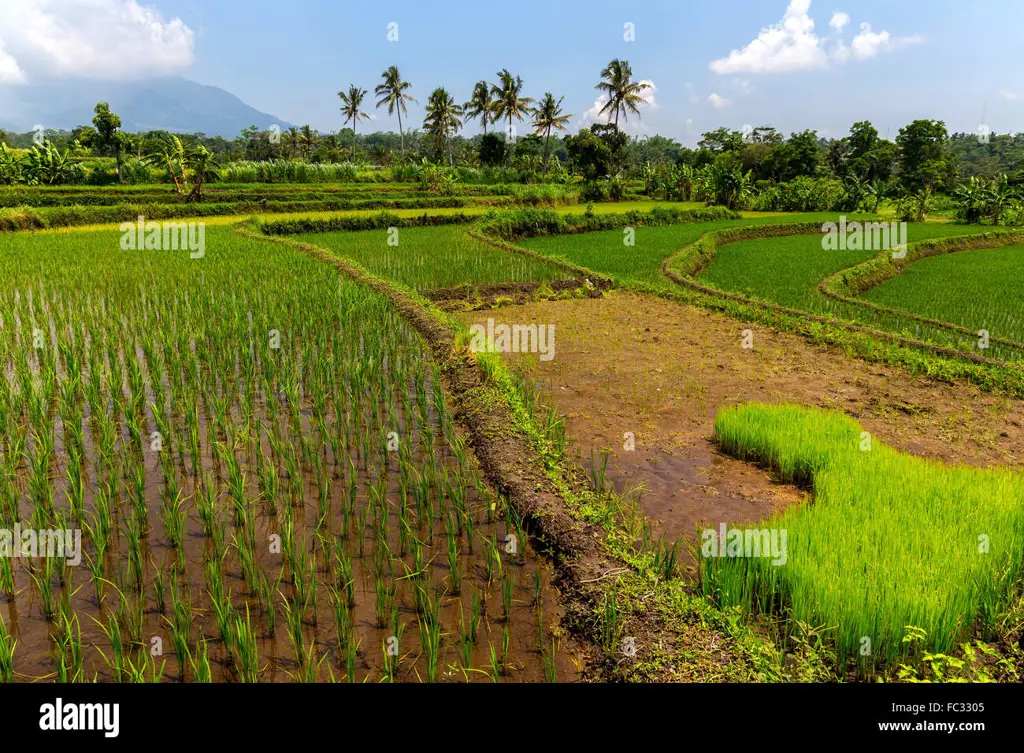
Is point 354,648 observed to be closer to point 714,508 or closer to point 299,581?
point 299,581

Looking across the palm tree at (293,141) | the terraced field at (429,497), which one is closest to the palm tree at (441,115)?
the palm tree at (293,141)

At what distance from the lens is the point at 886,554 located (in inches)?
108

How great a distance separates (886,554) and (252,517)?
3.03 m

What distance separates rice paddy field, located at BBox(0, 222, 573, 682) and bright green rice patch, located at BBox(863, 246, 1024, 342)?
7.26 meters

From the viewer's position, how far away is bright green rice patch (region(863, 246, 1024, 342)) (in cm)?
821

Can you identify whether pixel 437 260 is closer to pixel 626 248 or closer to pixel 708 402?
pixel 626 248

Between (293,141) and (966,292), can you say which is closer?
(966,292)

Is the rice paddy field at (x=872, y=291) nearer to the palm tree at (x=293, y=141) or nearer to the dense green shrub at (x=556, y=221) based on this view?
the dense green shrub at (x=556, y=221)

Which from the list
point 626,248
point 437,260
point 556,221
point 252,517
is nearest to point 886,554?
point 252,517

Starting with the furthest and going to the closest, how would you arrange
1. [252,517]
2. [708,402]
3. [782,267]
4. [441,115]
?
[441,115], [782,267], [708,402], [252,517]

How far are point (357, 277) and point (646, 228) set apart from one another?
477 inches

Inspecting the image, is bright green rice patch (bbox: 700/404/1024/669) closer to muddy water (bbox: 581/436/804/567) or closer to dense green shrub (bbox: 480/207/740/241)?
muddy water (bbox: 581/436/804/567)

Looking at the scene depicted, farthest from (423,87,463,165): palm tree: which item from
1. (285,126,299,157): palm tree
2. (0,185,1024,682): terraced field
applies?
(0,185,1024,682): terraced field
